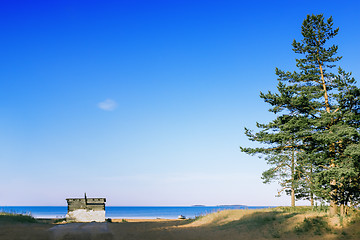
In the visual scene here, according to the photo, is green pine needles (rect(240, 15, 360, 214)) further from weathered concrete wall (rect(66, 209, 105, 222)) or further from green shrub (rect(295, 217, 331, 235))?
weathered concrete wall (rect(66, 209, 105, 222))

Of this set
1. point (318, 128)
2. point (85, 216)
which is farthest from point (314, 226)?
point (85, 216)

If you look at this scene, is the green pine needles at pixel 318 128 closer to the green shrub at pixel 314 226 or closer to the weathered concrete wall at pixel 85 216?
the green shrub at pixel 314 226

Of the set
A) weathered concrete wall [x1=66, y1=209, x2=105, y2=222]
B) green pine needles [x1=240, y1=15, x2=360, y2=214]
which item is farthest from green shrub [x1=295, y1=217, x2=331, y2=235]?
weathered concrete wall [x1=66, y1=209, x2=105, y2=222]

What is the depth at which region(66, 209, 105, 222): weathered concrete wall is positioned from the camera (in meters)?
29.8

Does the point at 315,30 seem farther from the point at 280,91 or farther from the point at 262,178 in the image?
the point at 262,178

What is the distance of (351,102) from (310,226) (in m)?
9.10

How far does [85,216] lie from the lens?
29.9m

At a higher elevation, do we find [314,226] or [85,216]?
[314,226]

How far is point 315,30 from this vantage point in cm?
2398

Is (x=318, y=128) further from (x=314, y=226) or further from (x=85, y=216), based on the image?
(x=85, y=216)

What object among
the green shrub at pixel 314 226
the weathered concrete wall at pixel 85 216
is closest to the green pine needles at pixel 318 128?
the green shrub at pixel 314 226

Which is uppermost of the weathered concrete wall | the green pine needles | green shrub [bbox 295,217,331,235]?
the green pine needles

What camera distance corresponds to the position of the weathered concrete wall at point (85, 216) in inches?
1172

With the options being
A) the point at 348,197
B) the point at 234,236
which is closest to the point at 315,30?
the point at 348,197
